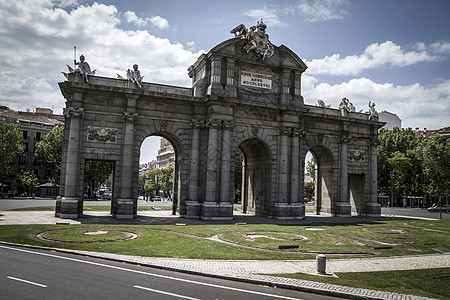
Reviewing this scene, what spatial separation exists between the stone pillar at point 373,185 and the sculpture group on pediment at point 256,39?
18.8 meters

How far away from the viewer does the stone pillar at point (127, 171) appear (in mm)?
32469

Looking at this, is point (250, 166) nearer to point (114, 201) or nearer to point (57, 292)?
point (114, 201)

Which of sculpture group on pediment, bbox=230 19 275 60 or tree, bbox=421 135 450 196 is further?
tree, bbox=421 135 450 196

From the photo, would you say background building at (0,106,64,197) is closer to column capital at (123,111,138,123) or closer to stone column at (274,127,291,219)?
column capital at (123,111,138,123)

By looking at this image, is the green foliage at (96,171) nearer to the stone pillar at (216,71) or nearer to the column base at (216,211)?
the column base at (216,211)

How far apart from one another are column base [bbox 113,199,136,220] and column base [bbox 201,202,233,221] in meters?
6.73

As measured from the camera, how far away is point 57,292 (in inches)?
433

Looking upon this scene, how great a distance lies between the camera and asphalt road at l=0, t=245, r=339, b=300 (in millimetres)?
11102

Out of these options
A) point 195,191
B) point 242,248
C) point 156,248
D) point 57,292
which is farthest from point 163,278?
point 195,191

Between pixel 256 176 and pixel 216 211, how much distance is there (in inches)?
356

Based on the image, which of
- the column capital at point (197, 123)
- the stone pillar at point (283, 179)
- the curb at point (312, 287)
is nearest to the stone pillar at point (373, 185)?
the stone pillar at point (283, 179)

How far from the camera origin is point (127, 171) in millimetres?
33156

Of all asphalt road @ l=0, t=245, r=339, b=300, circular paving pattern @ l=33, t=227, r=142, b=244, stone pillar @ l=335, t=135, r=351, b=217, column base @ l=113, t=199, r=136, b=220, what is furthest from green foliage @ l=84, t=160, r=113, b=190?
asphalt road @ l=0, t=245, r=339, b=300

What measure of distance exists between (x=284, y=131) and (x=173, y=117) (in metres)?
11.8
